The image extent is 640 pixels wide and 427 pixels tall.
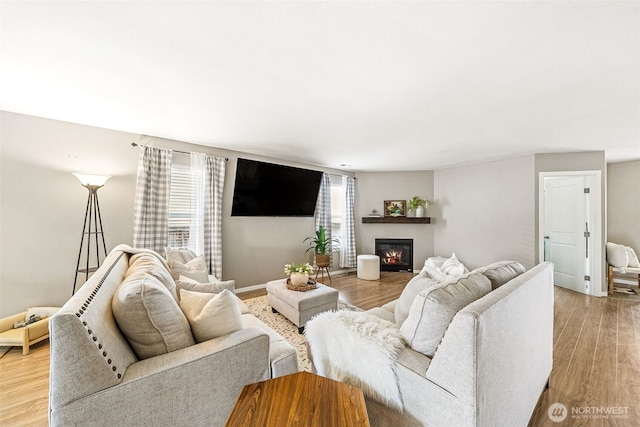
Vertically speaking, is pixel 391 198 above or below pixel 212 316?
above

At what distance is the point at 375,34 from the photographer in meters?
1.39

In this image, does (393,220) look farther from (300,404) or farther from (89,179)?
(89,179)

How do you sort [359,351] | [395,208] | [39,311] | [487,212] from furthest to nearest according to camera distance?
[395,208] < [487,212] < [39,311] < [359,351]

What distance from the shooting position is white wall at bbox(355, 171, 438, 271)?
5.54 meters

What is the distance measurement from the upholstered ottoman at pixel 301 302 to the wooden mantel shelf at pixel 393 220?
2.98 metres

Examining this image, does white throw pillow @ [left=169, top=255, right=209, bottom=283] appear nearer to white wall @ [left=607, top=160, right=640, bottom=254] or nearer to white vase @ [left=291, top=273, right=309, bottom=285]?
white vase @ [left=291, top=273, right=309, bottom=285]

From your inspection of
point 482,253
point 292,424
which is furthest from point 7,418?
point 482,253

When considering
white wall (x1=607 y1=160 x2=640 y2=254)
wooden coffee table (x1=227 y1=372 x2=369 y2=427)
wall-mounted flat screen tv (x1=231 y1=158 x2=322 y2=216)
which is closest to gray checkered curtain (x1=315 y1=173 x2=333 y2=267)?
wall-mounted flat screen tv (x1=231 y1=158 x2=322 y2=216)

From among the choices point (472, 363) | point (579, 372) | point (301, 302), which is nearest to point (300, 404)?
point (472, 363)

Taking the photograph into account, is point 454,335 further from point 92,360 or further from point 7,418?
A: point 7,418

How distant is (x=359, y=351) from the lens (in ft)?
3.78

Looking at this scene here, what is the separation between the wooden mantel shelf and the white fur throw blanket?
430 centimetres

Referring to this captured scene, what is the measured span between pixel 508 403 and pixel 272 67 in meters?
2.37

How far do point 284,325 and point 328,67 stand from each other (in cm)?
253
